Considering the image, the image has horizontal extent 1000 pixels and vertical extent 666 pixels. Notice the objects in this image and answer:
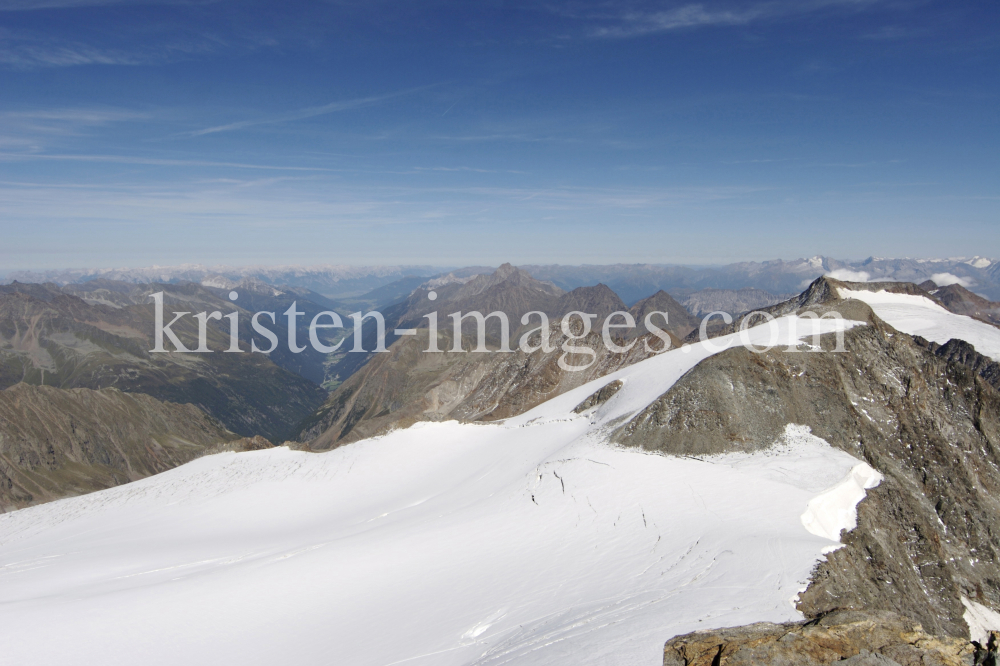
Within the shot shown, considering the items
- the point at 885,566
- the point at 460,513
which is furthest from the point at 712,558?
the point at 460,513

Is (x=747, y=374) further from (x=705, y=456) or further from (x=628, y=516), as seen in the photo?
(x=628, y=516)

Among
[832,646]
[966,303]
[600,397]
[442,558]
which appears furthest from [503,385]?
[966,303]

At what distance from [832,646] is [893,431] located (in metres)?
27.3

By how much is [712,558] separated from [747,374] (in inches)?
718

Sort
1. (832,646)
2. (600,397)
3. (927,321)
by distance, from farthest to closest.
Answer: (927,321) < (600,397) < (832,646)


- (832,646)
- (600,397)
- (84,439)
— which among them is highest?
(600,397)

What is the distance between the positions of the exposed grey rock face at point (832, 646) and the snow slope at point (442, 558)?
141 cm

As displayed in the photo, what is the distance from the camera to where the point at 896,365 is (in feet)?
116

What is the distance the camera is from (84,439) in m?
135

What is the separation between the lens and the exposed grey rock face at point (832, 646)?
34.9ft

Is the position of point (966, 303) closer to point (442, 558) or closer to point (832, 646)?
point (442, 558)

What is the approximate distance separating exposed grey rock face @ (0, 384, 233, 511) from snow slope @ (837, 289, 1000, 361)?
13132 centimetres

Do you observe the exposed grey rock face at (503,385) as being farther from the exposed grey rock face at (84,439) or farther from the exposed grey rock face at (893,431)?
the exposed grey rock face at (84,439)

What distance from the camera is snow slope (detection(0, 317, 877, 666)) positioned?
1598 centimetres
